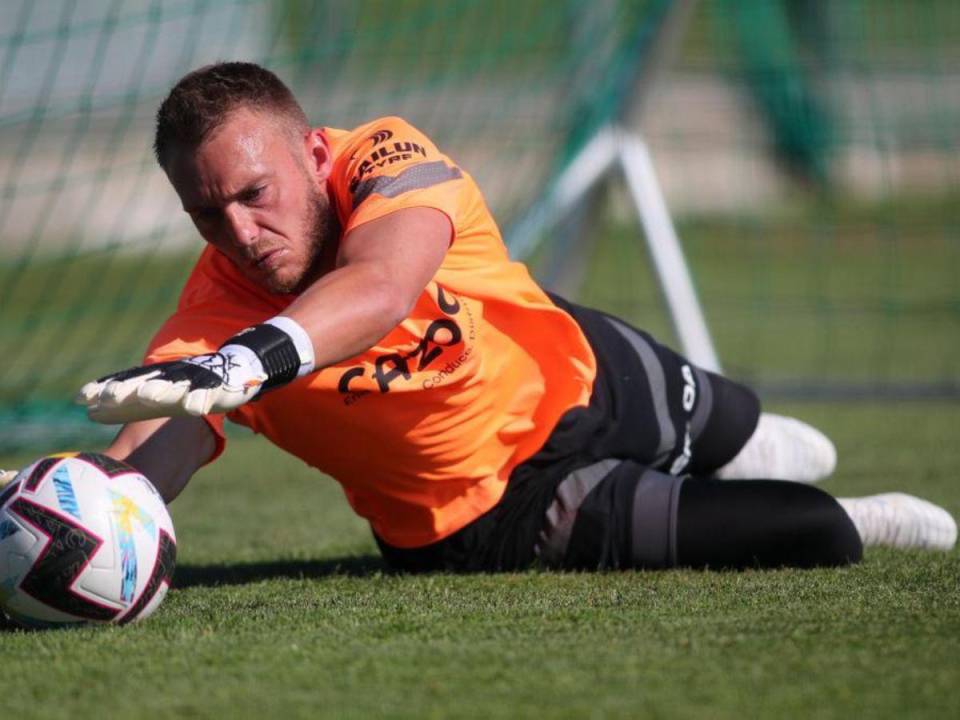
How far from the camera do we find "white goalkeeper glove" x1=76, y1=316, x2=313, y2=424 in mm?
2445

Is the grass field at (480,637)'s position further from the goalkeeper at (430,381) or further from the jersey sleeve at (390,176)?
the jersey sleeve at (390,176)

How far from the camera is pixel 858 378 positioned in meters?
8.13

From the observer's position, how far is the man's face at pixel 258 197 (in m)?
3.06

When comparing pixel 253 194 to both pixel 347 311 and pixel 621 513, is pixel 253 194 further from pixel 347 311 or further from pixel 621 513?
→ pixel 621 513

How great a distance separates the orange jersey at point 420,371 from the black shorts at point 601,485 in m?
0.05

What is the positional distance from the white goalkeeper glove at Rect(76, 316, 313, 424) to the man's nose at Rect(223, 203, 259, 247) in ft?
1.57

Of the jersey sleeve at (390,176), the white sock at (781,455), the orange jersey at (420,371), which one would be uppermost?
the jersey sleeve at (390,176)

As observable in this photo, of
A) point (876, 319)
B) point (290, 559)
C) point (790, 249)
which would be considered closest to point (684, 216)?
point (790, 249)

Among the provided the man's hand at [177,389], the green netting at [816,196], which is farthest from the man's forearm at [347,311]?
the green netting at [816,196]

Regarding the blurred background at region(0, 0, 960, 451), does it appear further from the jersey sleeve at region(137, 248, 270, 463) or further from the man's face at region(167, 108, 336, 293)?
the man's face at region(167, 108, 336, 293)

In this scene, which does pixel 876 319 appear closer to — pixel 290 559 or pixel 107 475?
pixel 290 559

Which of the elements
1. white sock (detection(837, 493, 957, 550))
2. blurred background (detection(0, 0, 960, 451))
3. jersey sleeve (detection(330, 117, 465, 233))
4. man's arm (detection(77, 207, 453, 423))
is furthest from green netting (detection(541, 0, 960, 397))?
man's arm (detection(77, 207, 453, 423))

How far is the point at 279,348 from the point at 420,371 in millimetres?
861

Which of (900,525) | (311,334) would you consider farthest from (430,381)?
(900,525)
